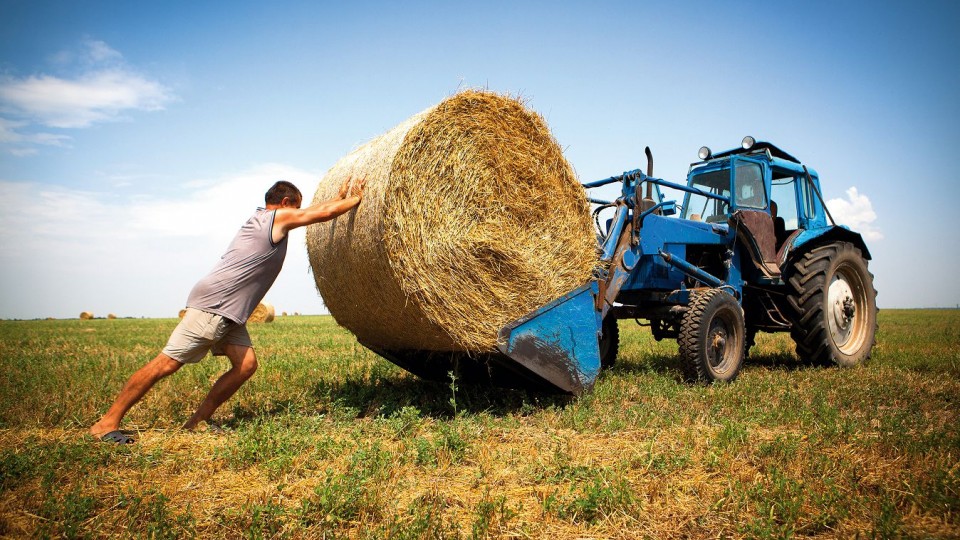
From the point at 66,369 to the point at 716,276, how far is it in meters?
8.29

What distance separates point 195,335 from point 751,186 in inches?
272

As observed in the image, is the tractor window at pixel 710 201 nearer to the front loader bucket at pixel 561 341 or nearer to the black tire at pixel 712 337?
the black tire at pixel 712 337

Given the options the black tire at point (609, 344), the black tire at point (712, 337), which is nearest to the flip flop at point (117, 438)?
the black tire at point (712, 337)

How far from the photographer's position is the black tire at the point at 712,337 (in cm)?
625

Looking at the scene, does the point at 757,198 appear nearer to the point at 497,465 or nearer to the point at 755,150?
the point at 755,150

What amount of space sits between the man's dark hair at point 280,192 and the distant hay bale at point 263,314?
1593 cm

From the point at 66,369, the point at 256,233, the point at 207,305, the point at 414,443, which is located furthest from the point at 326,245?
the point at 66,369

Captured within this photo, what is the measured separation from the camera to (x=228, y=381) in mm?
4746

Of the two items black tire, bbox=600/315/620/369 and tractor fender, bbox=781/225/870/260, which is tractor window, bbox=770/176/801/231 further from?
black tire, bbox=600/315/620/369

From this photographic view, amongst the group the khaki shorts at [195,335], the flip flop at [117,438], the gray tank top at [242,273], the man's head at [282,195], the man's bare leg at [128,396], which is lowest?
the flip flop at [117,438]

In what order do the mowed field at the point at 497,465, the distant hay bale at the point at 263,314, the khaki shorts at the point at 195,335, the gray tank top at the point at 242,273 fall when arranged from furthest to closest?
the distant hay bale at the point at 263,314
the gray tank top at the point at 242,273
the khaki shorts at the point at 195,335
the mowed field at the point at 497,465

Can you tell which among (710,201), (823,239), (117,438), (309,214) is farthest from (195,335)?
(823,239)

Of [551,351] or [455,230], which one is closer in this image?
[455,230]

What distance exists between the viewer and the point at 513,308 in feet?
16.3
